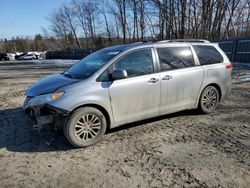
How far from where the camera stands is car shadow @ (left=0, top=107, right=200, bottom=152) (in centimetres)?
Answer: 442

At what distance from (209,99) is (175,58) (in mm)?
1399

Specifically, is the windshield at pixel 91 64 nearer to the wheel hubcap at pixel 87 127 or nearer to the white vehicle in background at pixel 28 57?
the wheel hubcap at pixel 87 127

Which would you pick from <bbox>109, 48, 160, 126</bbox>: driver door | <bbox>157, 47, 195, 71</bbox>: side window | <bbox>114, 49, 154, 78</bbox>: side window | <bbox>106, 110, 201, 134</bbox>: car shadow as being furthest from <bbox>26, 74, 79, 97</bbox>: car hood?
<bbox>157, 47, 195, 71</bbox>: side window

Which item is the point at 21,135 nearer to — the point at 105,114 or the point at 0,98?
the point at 105,114

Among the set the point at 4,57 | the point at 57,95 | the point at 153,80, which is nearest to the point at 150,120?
the point at 153,80

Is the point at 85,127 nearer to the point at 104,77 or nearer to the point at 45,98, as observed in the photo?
the point at 45,98

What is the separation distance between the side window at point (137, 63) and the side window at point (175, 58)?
0.28 m

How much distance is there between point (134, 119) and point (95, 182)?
1800 millimetres

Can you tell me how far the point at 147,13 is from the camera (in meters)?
33.6

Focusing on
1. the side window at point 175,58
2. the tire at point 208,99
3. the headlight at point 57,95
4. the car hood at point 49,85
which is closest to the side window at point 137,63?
the side window at point 175,58

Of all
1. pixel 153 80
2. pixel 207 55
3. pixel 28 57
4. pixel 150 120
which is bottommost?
pixel 28 57

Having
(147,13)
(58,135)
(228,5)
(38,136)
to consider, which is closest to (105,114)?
(58,135)

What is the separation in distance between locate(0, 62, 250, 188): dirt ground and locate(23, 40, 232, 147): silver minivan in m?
0.36

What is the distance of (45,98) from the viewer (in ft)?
14.1
